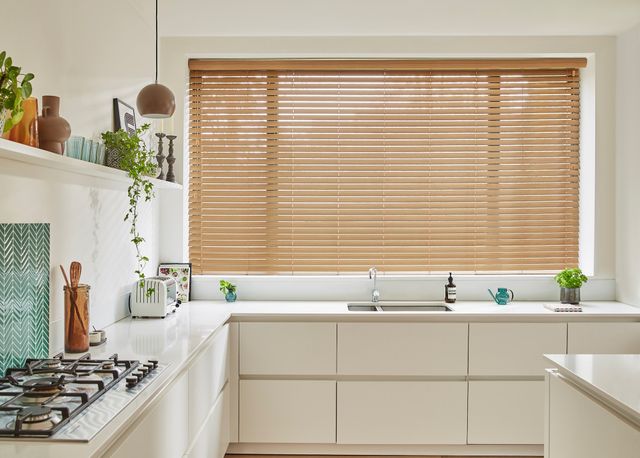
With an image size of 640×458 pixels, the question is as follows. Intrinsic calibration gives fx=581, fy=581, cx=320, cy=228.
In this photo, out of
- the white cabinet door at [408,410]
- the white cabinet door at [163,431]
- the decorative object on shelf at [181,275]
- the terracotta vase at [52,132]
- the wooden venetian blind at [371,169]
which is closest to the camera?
the white cabinet door at [163,431]

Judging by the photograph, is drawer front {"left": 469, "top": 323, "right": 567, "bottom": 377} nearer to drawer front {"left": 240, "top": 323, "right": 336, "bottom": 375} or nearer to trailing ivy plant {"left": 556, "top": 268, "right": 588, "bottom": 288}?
trailing ivy plant {"left": 556, "top": 268, "right": 588, "bottom": 288}

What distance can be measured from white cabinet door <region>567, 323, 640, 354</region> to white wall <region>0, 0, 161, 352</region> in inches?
105

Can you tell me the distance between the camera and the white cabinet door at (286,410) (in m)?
3.49

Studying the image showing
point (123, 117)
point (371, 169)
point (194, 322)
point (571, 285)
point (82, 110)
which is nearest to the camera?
point (82, 110)

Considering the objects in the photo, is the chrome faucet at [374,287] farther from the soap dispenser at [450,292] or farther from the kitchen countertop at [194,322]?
the soap dispenser at [450,292]

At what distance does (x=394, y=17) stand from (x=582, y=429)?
2.61 metres

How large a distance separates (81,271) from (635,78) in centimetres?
357

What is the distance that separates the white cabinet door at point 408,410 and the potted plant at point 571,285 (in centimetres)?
99

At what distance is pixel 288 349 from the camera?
3.49 meters

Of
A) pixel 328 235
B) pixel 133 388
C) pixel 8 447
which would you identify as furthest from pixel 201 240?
pixel 8 447

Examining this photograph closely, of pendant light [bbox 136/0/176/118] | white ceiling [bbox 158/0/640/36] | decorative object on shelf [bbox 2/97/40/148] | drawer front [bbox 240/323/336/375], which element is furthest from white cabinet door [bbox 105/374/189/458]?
white ceiling [bbox 158/0/640/36]

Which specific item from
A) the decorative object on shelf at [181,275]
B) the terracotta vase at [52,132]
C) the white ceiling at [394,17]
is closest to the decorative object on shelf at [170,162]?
the decorative object on shelf at [181,275]

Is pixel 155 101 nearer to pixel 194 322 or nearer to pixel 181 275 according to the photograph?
pixel 194 322

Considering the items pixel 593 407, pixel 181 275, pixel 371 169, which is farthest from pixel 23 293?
pixel 371 169
